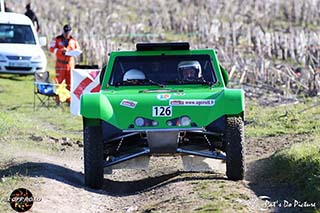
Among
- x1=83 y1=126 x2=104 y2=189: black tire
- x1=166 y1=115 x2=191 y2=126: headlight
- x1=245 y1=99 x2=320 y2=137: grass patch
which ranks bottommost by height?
x1=245 y1=99 x2=320 y2=137: grass patch

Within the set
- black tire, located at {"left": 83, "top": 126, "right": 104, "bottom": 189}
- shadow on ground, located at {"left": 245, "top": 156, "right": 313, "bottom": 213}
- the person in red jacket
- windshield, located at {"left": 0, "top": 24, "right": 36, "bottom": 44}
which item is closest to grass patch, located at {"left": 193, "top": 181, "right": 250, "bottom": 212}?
shadow on ground, located at {"left": 245, "top": 156, "right": 313, "bottom": 213}

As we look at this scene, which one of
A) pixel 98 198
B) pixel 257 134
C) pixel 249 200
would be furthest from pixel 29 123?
pixel 249 200

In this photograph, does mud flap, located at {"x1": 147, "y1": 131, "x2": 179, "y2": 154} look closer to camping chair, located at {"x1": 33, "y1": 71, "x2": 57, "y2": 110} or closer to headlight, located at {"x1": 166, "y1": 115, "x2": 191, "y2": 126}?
headlight, located at {"x1": 166, "y1": 115, "x2": 191, "y2": 126}

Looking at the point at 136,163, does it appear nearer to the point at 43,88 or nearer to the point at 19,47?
the point at 43,88

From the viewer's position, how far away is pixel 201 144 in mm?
11859

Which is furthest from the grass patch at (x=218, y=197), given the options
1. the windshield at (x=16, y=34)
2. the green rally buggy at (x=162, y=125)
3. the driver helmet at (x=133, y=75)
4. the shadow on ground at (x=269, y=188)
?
the windshield at (x=16, y=34)

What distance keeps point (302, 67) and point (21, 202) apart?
52.6 ft

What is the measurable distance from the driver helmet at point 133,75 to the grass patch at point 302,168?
2344 mm

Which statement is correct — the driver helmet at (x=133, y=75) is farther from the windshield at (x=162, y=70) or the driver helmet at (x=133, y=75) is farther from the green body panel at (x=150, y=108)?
the green body panel at (x=150, y=108)

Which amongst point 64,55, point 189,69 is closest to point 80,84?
point 64,55

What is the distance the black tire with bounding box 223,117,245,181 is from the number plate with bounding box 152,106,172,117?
0.78m

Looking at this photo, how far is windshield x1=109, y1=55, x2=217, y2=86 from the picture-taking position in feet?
40.8

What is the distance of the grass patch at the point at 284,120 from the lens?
54.7 feet

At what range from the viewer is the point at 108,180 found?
1256 centimetres
